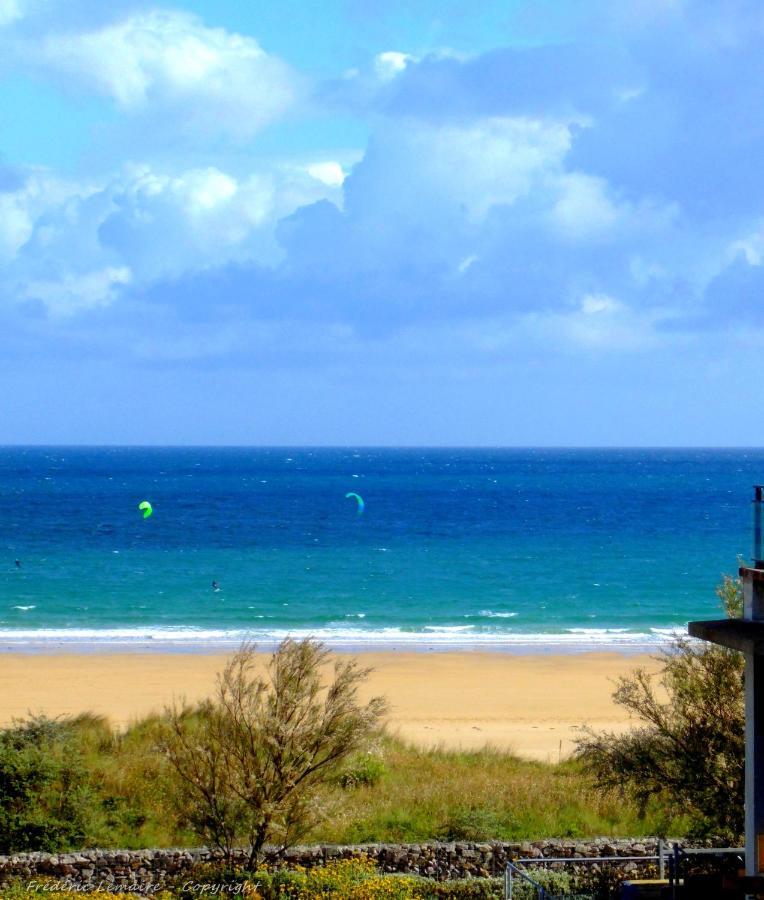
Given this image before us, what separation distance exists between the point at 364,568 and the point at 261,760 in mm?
47228

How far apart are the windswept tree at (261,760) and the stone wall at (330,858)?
517 mm

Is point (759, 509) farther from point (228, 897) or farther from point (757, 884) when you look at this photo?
point (228, 897)

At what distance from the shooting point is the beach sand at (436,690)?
27203 millimetres

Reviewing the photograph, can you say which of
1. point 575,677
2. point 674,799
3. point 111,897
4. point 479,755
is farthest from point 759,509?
point 575,677

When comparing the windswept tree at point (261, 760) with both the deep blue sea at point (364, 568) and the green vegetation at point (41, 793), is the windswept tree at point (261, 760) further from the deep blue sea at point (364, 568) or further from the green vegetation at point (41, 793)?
the deep blue sea at point (364, 568)

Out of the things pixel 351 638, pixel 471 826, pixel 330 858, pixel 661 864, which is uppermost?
pixel 351 638

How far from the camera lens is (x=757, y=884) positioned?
11.2 m

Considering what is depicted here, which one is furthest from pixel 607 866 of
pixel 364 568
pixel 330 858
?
pixel 364 568

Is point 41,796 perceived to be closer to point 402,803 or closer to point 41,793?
point 41,793

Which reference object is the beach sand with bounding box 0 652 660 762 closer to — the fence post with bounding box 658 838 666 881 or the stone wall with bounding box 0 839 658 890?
the stone wall with bounding box 0 839 658 890

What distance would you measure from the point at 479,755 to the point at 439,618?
988 inches

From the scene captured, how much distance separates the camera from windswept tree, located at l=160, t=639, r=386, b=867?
49.3 ft

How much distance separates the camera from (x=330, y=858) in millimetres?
15633

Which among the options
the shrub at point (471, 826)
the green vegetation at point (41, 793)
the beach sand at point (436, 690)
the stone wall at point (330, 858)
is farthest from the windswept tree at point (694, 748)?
the beach sand at point (436, 690)
